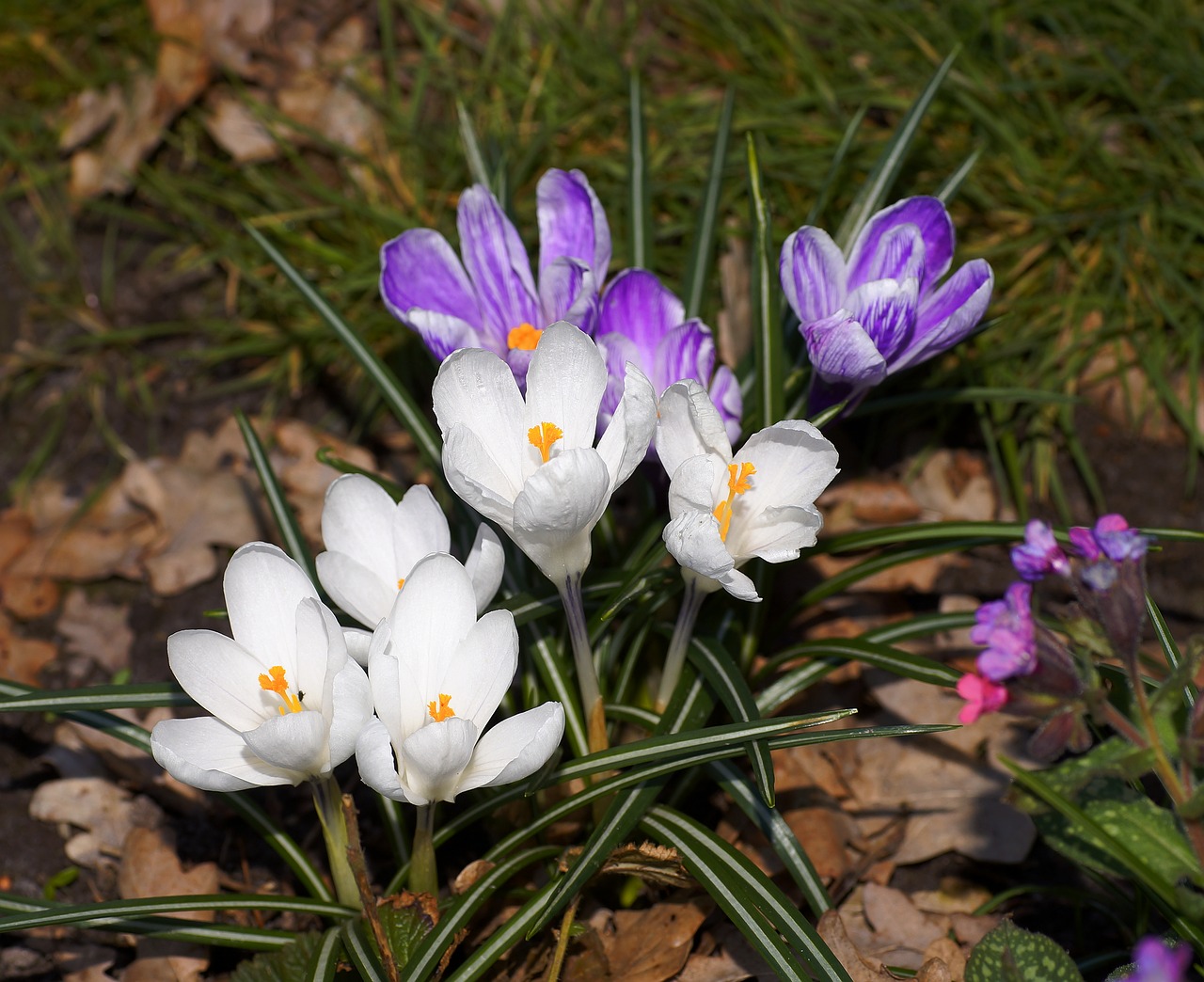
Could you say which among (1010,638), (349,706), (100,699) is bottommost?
(100,699)

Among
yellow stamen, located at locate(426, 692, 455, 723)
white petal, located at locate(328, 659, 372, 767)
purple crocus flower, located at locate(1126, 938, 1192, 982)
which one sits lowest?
yellow stamen, located at locate(426, 692, 455, 723)

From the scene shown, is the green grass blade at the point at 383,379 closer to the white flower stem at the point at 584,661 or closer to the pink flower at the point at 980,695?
the white flower stem at the point at 584,661

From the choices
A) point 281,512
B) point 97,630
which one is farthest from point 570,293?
point 97,630

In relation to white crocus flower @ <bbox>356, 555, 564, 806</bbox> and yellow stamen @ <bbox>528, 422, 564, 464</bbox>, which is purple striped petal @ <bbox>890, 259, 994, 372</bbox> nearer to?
yellow stamen @ <bbox>528, 422, 564, 464</bbox>

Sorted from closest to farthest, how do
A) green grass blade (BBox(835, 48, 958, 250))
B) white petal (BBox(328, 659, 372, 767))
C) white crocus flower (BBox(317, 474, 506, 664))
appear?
white petal (BBox(328, 659, 372, 767)), white crocus flower (BBox(317, 474, 506, 664)), green grass blade (BBox(835, 48, 958, 250))

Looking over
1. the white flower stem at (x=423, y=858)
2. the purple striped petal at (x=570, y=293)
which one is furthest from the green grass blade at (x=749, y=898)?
the purple striped petal at (x=570, y=293)

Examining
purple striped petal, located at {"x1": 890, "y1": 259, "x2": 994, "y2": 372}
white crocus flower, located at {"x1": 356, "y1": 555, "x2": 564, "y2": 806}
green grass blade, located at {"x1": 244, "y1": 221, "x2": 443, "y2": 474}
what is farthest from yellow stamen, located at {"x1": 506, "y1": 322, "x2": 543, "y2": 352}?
purple striped petal, located at {"x1": 890, "y1": 259, "x2": 994, "y2": 372}

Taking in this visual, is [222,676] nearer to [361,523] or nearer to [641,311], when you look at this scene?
[361,523]
